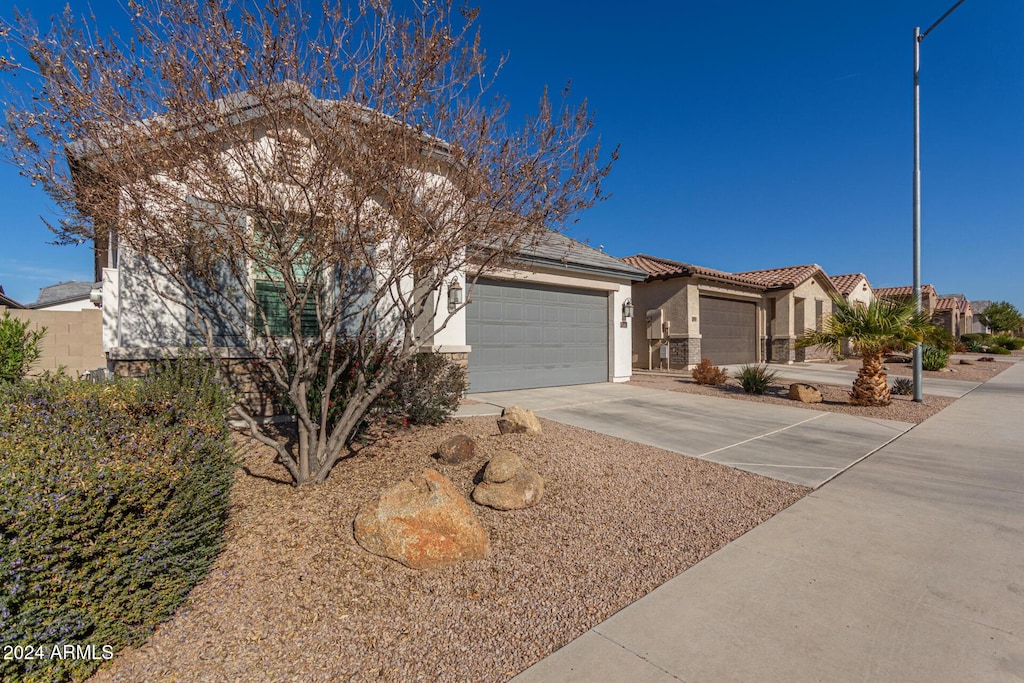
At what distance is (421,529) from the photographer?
3424mm

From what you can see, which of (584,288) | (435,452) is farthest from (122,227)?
(584,288)

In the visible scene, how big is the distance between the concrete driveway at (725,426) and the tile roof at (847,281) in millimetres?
19730

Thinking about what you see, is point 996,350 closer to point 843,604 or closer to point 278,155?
point 843,604

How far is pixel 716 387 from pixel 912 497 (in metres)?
8.14

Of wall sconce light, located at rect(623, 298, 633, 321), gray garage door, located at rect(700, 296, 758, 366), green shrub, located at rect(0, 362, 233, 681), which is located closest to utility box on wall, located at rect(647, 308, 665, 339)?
gray garage door, located at rect(700, 296, 758, 366)

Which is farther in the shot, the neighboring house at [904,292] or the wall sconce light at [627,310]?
the neighboring house at [904,292]

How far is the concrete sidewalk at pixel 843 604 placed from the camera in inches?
97.3

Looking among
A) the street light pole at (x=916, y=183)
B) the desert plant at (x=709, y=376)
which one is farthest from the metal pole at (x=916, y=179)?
the desert plant at (x=709, y=376)

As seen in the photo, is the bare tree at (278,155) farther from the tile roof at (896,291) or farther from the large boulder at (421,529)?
the tile roof at (896,291)

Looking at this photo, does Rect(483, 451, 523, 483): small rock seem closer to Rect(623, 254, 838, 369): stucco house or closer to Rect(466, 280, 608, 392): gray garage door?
Rect(466, 280, 608, 392): gray garage door

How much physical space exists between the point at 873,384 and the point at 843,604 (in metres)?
8.98

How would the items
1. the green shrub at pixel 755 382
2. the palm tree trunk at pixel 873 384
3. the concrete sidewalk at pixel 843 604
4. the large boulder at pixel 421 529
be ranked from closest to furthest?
the concrete sidewalk at pixel 843 604 → the large boulder at pixel 421 529 → the palm tree trunk at pixel 873 384 → the green shrub at pixel 755 382

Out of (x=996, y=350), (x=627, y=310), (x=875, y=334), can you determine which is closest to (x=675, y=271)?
(x=627, y=310)

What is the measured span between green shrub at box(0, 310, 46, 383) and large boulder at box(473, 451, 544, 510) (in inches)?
333
